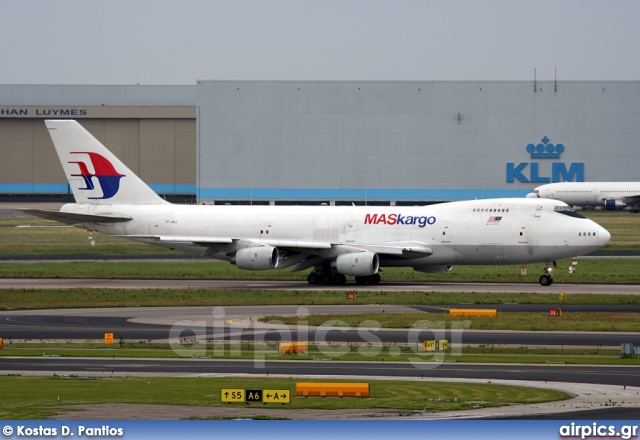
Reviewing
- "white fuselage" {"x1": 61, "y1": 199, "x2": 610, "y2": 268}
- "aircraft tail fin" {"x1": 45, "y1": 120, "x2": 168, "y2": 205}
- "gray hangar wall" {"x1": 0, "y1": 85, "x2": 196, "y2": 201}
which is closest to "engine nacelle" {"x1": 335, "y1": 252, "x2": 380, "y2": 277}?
"white fuselage" {"x1": 61, "y1": 199, "x2": 610, "y2": 268}

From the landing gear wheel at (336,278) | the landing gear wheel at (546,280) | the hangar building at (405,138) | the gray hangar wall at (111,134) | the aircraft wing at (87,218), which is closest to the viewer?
the landing gear wheel at (546,280)

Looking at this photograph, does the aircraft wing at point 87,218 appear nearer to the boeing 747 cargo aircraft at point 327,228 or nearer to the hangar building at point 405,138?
the boeing 747 cargo aircraft at point 327,228

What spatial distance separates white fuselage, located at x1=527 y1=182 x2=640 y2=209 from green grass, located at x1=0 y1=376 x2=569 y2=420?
11068 centimetres

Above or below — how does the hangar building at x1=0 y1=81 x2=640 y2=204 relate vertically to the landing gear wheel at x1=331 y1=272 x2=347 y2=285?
above

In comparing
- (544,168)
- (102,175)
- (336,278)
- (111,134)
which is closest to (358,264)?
(336,278)

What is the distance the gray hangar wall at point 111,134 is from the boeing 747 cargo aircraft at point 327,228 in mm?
106821

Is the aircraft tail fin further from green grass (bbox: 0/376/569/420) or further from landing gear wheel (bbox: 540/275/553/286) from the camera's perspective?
green grass (bbox: 0/376/569/420)

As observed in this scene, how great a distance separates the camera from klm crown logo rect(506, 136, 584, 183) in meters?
149

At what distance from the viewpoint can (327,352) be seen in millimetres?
35188

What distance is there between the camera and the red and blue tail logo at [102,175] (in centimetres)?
6375

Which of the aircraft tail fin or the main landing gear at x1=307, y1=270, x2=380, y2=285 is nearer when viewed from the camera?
the main landing gear at x1=307, y1=270, x2=380, y2=285

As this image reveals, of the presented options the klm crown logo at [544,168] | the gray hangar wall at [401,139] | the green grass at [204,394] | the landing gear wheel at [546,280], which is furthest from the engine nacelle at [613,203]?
the green grass at [204,394]

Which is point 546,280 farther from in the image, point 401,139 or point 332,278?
point 401,139

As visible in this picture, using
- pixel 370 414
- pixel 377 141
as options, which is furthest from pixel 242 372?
pixel 377 141
